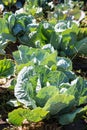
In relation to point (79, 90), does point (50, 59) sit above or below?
above

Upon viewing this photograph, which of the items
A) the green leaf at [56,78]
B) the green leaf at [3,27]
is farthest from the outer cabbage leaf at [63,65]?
the green leaf at [3,27]

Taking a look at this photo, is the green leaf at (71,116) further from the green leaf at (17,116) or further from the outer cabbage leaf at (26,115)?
Answer: the green leaf at (17,116)

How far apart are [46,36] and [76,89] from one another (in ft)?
4.56

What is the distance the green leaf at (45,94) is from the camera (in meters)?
2.71

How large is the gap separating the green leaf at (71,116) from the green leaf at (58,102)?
63mm

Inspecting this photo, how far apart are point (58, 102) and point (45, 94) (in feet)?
0.45

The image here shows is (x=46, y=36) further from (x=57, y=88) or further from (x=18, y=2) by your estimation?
(x=18, y=2)

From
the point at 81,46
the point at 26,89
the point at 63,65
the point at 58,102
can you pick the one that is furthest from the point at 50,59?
the point at 81,46

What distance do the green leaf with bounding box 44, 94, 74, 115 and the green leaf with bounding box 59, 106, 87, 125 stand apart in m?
0.06

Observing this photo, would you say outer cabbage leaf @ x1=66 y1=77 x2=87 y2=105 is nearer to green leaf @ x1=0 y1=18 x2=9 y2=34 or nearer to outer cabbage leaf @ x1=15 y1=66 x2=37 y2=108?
outer cabbage leaf @ x1=15 y1=66 x2=37 y2=108

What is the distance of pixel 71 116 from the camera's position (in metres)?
2.69

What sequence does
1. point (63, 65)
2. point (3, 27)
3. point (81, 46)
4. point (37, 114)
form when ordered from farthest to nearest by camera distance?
1. point (3, 27)
2. point (81, 46)
3. point (63, 65)
4. point (37, 114)

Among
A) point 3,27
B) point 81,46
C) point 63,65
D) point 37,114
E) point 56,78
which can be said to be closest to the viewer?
point 37,114

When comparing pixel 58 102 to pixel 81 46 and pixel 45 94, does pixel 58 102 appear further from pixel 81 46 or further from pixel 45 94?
pixel 81 46
